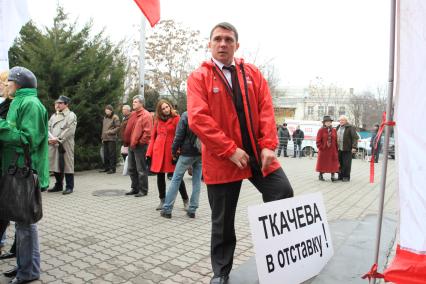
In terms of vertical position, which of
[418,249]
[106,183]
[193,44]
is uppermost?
[193,44]

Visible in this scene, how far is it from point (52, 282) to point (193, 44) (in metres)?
25.0

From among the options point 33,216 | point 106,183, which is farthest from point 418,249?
point 106,183

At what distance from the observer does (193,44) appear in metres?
27.3

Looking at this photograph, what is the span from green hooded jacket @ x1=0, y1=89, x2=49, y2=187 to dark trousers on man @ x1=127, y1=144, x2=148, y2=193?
14.2ft

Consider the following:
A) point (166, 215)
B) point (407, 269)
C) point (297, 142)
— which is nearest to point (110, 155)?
point (166, 215)

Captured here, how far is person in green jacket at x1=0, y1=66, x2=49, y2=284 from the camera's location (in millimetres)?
3283

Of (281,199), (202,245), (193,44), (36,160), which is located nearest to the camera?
(281,199)

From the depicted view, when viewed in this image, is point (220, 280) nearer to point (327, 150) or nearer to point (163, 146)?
point (163, 146)

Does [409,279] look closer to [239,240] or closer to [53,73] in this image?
[239,240]

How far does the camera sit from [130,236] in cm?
508

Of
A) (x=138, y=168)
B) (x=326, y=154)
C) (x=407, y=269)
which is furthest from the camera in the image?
(x=326, y=154)

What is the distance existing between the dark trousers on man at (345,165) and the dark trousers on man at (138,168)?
251 inches

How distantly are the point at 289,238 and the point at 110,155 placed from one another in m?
9.04

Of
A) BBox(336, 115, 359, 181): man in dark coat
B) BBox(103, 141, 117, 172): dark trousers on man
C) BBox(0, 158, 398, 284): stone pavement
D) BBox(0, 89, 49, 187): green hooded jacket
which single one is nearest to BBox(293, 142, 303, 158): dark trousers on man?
BBox(336, 115, 359, 181): man in dark coat
